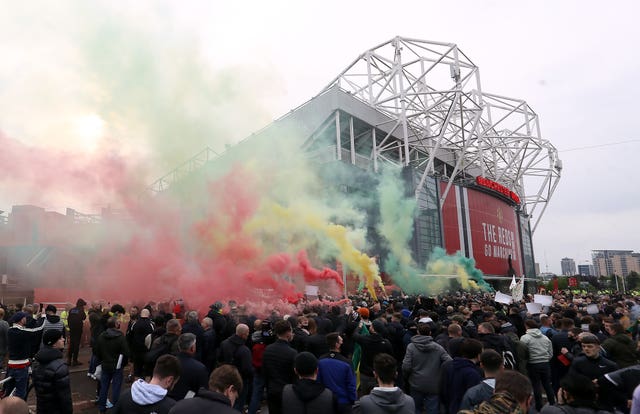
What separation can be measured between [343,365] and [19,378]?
19.5ft

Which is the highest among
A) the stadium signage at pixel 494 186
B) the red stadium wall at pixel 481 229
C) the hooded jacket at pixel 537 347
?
the stadium signage at pixel 494 186

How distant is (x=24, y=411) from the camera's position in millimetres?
2605

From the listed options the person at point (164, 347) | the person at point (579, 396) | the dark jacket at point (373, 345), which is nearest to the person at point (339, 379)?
the dark jacket at point (373, 345)

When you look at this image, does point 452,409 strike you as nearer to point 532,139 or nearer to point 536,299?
point 536,299

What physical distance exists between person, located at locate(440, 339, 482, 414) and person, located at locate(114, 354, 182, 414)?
3.18 m

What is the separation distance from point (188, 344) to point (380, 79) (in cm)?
4143

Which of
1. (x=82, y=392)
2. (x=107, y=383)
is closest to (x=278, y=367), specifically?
(x=107, y=383)

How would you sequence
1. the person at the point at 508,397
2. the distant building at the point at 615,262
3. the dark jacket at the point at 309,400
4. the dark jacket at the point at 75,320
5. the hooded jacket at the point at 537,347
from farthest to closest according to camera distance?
the distant building at the point at 615,262 → the dark jacket at the point at 75,320 → the hooded jacket at the point at 537,347 → the dark jacket at the point at 309,400 → the person at the point at 508,397

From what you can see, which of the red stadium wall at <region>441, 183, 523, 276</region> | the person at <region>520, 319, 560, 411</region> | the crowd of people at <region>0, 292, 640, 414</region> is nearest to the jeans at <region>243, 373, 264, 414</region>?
the crowd of people at <region>0, 292, 640, 414</region>

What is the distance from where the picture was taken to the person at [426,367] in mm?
5668

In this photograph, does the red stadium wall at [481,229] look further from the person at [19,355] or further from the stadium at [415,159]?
the person at [19,355]

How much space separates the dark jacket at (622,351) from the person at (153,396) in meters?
5.50

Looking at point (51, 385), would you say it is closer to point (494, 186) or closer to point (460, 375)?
point (460, 375)

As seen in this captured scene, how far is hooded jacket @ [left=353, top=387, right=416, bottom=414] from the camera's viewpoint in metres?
3.74
